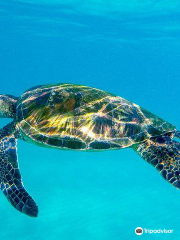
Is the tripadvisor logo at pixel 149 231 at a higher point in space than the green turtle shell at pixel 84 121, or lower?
lower

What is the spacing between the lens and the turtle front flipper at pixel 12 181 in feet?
16.7

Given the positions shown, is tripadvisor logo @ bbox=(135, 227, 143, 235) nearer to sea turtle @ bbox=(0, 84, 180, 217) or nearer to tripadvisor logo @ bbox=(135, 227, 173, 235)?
tripadvisor logo @ bbox=(135, 227, 173, 235)

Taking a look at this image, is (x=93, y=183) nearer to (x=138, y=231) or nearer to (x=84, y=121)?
(x=138, y=231)

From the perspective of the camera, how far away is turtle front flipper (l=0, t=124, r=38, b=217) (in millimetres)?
5090

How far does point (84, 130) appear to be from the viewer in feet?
19.2

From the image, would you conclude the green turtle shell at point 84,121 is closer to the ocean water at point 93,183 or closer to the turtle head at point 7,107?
the turtle head at point 7,107

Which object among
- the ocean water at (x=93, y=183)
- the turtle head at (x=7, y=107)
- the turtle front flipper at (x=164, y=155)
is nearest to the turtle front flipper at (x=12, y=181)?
the turtle head at (x=7, y=107)

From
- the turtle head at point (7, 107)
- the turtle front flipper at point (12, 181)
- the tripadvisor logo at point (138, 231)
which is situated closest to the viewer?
the turtle front flipper at point (12, 181)

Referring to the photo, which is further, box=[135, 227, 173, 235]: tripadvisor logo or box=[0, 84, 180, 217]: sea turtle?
box=[135, 227, 173, 235]: tripadvisor logo

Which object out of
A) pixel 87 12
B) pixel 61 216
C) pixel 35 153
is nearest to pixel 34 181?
pixel 61 216

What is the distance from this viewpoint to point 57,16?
1271 inches

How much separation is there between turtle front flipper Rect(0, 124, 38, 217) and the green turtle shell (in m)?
0.56

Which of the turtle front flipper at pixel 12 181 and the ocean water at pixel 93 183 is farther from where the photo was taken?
the ocean water at pixel 93 183


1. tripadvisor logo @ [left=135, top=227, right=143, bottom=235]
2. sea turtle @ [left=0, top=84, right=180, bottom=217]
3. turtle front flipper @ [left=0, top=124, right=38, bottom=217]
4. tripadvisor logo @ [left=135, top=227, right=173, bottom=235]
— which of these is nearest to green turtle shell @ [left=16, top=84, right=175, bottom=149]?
sea turtle @ [left=0, top=84, right=180, bottom=217]
